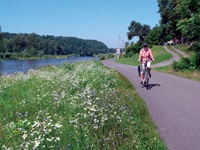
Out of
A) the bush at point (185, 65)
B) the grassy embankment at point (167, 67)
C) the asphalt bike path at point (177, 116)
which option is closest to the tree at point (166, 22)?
the grassy embankment at point (167, 67)

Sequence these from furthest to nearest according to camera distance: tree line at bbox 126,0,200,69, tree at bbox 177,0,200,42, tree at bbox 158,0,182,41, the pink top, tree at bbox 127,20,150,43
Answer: tree at bbox 127,20,150,43 → tree at bbox 158,0,182,41 → tree line at bbox 126,0,200,69 → tree at bbox 177,0,200,42 → the pink top

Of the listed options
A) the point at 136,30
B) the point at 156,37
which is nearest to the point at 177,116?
the point at 156,37

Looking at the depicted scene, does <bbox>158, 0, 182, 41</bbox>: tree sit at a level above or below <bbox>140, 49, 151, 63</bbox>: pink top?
above

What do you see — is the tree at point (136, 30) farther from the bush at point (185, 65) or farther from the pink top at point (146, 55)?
the pink top at point (146, 55)

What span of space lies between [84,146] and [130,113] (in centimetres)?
192

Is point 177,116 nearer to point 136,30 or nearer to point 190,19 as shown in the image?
point 190,19

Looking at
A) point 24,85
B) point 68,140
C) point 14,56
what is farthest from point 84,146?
point 14,56

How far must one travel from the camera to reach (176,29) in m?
21.5

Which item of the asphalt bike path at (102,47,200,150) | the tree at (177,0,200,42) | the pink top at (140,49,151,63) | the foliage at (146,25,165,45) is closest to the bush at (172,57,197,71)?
the tree at (177,0,200,42)

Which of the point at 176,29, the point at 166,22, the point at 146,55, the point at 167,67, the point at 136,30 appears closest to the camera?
the point at 146,55

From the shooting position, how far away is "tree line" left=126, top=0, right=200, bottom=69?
18.3 meters

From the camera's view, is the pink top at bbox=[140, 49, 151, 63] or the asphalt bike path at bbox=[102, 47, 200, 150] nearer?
the asphalt bike path at bbox=[102, 47, 200, 150]

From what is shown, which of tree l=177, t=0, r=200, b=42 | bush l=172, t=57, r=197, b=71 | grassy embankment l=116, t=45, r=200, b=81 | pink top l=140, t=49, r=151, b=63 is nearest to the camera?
pink top l=140, t=49, r=151, b=63

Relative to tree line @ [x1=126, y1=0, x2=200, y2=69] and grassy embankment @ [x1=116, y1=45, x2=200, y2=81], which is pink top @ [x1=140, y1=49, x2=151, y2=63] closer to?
grassy embankment @ [x1=116, y1=45, x2=200, y2=81]
